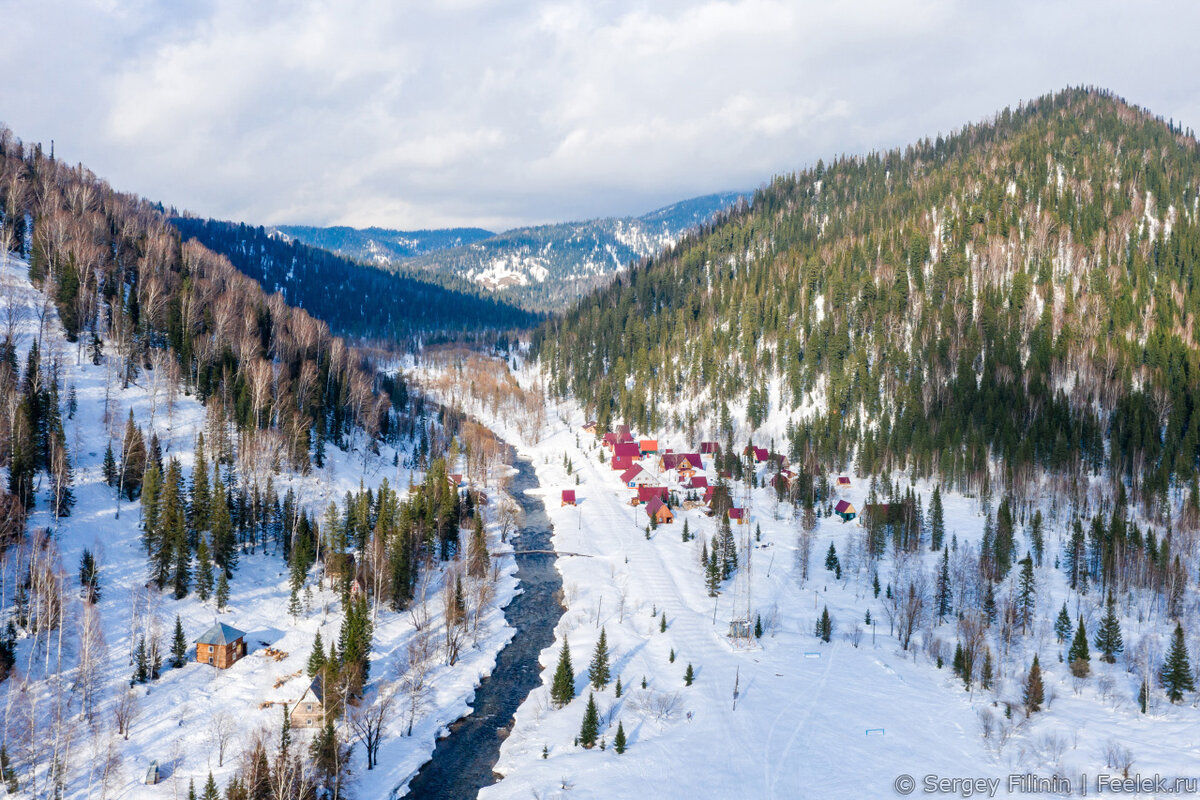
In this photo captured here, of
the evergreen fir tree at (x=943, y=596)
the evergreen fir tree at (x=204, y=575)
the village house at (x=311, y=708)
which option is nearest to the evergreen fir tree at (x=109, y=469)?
the evergreen fir tree at (x=204, y=575)

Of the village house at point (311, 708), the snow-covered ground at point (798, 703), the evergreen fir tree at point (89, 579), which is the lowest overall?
the snow-covered ground at point (798, 703)

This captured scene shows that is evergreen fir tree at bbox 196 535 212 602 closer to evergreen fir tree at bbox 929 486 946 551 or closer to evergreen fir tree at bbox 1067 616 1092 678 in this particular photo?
evergreen fir tree at bbox 1067 616 1092 678

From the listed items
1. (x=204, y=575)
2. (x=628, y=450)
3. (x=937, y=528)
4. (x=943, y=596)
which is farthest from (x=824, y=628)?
(x=628, y=450)

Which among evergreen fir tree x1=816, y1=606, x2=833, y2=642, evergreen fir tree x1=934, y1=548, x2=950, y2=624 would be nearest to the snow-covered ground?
evergreen fir tree x1=816, y1=606, x2=833, y2=642

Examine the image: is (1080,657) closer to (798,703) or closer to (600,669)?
(798,703)

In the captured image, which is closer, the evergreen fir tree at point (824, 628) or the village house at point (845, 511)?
the evergreen fir tree at point (824, 628)

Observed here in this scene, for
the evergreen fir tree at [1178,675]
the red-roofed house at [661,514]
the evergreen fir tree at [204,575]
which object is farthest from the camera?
the red-roofed house at [661,514]

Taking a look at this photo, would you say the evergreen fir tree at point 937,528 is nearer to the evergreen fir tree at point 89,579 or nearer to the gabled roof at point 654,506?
the gabled roof at point 654,506
